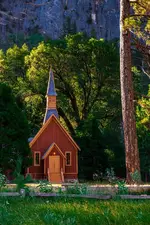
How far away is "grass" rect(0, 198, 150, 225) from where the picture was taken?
5.02m

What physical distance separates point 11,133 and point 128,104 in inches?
417

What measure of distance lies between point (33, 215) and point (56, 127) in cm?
2583

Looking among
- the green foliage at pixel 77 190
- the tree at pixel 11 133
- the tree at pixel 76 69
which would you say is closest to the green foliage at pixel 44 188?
the green foliage at pixel 77 190

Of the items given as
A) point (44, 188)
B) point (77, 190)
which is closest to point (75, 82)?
point (44, 188)

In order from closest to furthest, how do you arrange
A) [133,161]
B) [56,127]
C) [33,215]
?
A: [33,215], [133,161], [56,127]

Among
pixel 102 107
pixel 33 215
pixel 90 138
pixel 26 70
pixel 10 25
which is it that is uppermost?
pixel 10 25

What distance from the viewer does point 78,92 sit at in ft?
129

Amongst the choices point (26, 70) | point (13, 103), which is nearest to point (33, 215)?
point (13, 103)

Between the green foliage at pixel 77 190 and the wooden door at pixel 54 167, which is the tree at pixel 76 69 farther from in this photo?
the green foliage at pixel 77 190

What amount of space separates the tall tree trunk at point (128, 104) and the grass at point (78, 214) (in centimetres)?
620

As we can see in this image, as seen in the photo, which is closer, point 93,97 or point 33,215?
point 33,215

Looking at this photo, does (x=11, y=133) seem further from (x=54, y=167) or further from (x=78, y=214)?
(x=78, y=214)

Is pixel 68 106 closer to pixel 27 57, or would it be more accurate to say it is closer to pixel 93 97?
pixel 93 97

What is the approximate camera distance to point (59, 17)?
109 metres
